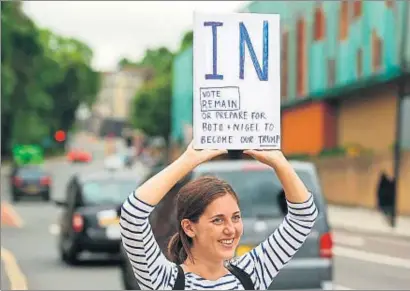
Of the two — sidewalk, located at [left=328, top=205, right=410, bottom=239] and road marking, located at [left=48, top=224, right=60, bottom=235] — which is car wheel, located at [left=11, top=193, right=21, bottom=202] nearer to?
sidewalk, located at [left=328, top=205, right=410, bottom=239]

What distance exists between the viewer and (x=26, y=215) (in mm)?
39031

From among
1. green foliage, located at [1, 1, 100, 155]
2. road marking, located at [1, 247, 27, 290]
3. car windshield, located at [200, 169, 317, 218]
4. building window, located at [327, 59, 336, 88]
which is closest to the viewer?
car windshield, located at [200, 169, 317, 218]

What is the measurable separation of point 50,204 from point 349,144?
12.6 m

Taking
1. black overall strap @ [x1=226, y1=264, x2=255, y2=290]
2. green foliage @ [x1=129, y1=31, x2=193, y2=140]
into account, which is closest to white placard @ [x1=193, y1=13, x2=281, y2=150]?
black overall strap @ [x1=226, y1=264, x2=255, y2=290]

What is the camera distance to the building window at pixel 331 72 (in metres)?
46.0

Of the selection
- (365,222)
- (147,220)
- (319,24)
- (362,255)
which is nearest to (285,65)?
(319,24)

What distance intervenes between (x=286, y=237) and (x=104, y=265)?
14.7 m

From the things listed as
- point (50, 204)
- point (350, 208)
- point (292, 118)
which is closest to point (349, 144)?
point (350, 208)

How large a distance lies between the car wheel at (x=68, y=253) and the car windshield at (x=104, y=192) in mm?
763

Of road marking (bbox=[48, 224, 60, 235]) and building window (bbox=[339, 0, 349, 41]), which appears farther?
building window (bbox=[339, 0, 349, 41])

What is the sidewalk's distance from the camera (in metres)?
29.7

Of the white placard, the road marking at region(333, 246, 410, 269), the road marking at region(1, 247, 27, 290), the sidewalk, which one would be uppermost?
the white placard

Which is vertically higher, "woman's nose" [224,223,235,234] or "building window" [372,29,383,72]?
"building window" [372,29,383,72]

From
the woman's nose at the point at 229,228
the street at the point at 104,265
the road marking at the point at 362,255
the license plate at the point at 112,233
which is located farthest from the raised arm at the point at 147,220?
the road marking at the point at 362,255
